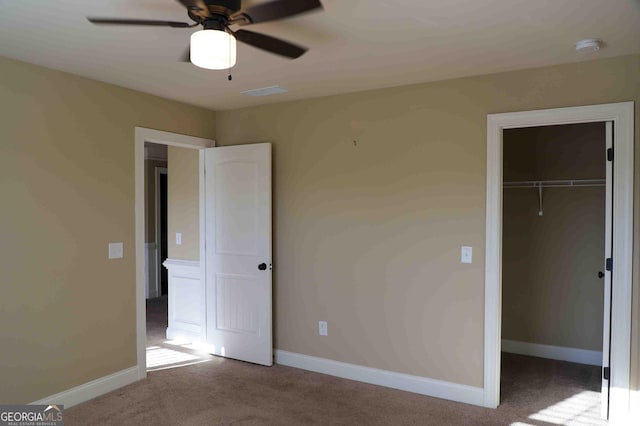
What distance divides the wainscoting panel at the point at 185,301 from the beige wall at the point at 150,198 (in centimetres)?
249

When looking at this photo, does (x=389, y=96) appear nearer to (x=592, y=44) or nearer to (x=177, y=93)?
(x=592, y=44)

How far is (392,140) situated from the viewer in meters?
3.66

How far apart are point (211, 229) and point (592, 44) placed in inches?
142

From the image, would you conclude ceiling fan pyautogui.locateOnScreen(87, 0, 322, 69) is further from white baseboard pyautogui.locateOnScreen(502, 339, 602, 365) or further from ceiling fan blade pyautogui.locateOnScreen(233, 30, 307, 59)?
white baseboard pyautogui.locateOnScreen(502, 339, 602, 365)

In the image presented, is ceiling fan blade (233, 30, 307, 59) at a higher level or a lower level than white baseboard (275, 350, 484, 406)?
higher

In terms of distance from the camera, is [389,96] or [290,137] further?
[290,137]

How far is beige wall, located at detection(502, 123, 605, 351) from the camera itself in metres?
4.15

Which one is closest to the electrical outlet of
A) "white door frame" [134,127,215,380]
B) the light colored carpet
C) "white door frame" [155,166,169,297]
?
the light colored carpet

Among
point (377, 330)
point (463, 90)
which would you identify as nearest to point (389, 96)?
point (463, 90)

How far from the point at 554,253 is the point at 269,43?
3.65 metres

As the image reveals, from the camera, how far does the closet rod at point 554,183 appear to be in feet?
13.4

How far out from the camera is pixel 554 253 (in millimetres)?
4328

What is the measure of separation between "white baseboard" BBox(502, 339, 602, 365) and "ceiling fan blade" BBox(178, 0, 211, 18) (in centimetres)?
431

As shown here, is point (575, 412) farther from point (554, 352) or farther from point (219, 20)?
point (219, 20)
